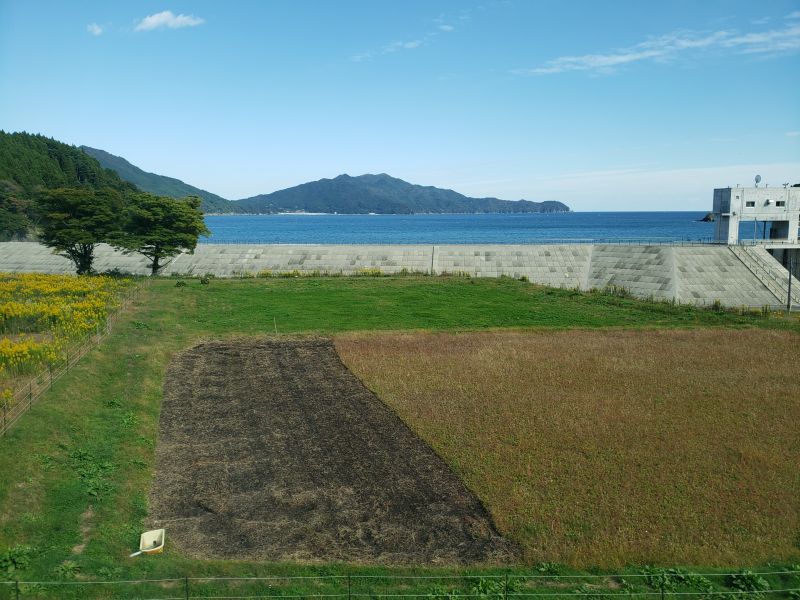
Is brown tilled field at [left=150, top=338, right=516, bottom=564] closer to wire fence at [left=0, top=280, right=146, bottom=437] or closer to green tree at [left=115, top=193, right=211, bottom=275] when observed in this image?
wire fence at [left=0, top=280, right=146, bottom=437]

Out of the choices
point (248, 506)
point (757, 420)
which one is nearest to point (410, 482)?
point (248, 506)

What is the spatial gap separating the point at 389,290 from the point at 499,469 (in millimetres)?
34974

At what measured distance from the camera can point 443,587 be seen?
14148mm

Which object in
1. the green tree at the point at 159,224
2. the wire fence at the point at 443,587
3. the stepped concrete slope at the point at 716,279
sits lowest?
the wire fence at the point at 443,587

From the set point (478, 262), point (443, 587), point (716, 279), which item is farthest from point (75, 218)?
point (716, 279)

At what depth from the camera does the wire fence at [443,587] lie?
13.6m

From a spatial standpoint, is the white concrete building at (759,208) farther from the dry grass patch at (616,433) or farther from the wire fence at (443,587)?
the wire fence at (443,587)

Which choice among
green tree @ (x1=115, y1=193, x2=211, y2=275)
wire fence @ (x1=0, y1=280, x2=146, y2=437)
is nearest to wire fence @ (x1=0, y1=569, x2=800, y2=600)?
wire fence @ (x1=0, y1=280, x2=146, y2=437)

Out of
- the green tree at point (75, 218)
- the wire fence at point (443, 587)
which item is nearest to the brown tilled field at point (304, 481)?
the wire fence at point (443, 587)

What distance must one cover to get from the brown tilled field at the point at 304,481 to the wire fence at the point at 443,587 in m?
1.09

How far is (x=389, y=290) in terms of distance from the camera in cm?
5438

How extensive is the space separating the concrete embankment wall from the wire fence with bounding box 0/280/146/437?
31428 mm

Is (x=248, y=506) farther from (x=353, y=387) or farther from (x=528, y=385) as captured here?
(x=528, y=385)

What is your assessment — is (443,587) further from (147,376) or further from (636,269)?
(636,269)
